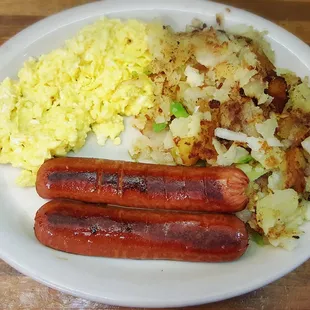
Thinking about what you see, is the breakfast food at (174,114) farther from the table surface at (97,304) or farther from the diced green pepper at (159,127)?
the table surface at (97,304)

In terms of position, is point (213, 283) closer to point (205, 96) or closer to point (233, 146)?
point (233, 146)

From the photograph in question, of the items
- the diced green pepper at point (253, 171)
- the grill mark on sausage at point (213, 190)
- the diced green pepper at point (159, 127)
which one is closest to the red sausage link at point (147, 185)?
the grill mark on sausage at point (213, 190)

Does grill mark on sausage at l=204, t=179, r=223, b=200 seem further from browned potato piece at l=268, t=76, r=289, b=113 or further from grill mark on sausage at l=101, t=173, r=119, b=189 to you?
browned potato piece at l=268, t=76, r=289, b=113

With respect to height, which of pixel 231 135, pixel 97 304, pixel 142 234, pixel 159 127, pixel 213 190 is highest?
pixel 231 135

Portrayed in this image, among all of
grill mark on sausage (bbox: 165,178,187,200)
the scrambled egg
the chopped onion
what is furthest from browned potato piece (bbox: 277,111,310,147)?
the scrambled egg

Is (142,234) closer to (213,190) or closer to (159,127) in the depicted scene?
(213,190)

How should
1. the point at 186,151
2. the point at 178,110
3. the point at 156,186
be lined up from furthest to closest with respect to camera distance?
the point at 178,110, the point at 186,151, the point at 156,186

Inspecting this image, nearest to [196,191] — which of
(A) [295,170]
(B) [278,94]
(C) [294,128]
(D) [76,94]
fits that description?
(A) [295,170]
